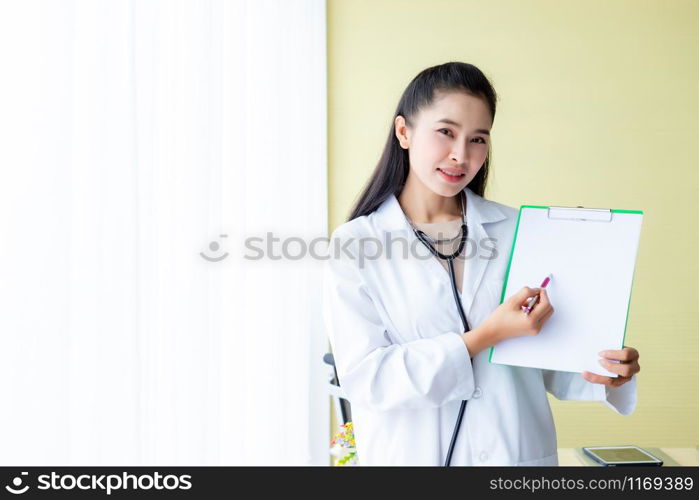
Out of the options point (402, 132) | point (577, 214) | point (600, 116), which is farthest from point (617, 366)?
point (600, 116)

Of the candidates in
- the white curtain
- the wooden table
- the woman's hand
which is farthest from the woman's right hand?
the wooden table

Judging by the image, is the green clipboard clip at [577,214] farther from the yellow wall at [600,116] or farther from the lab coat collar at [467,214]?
the yellow wall at [600,116]

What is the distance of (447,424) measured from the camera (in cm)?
121

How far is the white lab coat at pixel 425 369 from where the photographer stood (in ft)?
3.81

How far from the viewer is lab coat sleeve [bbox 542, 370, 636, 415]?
124cm

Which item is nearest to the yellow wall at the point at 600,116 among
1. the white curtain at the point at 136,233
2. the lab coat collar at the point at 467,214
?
the white curtain at the point at 136,233

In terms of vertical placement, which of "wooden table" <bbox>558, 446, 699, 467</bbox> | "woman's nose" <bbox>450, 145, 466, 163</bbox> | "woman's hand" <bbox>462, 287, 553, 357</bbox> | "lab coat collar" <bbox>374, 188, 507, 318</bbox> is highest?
"woman's nose" <bbox>450, 145, 466, 163</bbox>

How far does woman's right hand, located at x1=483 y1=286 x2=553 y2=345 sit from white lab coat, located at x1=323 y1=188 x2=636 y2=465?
67 millimetres

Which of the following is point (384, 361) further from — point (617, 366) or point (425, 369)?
point (617, 366)

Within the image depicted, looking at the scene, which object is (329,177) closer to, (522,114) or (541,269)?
(522,114)

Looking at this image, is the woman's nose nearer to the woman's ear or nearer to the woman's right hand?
the woman's ear

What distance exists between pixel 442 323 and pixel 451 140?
13.8 inches
